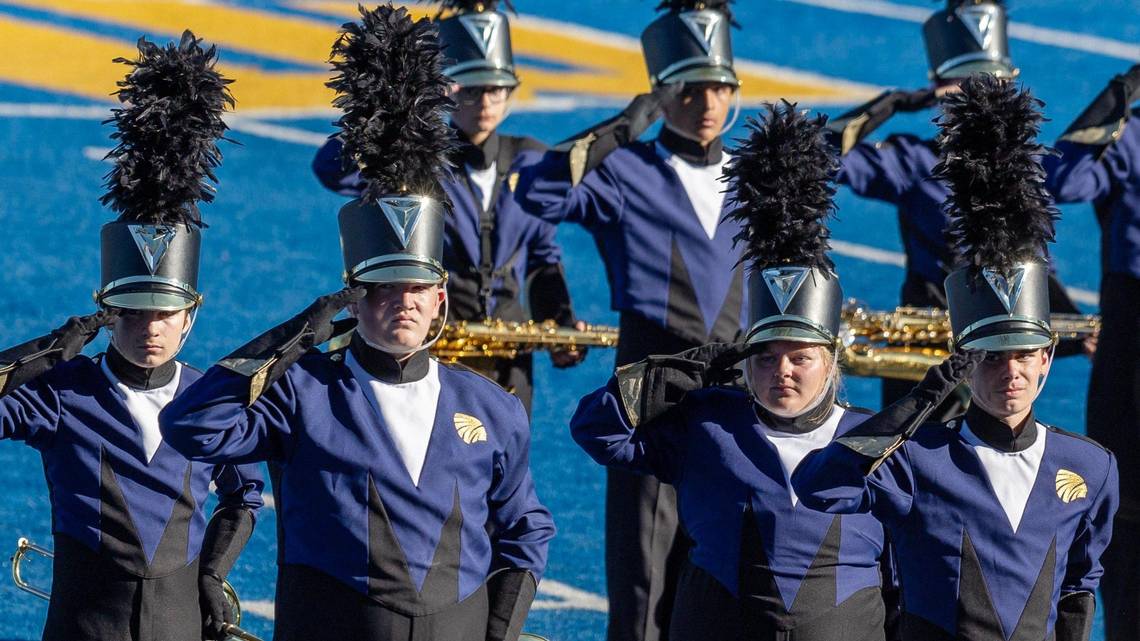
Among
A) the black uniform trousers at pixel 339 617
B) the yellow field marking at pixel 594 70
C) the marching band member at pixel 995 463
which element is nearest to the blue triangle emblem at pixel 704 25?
the marching band member at pixel 995 463

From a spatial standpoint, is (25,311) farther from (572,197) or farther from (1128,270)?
(1128,270)

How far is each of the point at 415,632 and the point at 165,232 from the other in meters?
1.31

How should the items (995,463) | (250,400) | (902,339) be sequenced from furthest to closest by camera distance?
(902,339) → (995,463) → (250,400)

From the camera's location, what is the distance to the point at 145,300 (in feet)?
18.0

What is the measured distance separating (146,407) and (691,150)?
7.21ft

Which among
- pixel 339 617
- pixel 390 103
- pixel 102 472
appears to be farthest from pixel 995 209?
pixel 102 472

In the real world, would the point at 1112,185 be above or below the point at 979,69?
below

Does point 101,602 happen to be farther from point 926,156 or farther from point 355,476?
point 926,156

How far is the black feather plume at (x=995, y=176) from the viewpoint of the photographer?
5309 millimetres

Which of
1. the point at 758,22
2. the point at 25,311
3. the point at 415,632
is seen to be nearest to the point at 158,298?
the point at 415,632

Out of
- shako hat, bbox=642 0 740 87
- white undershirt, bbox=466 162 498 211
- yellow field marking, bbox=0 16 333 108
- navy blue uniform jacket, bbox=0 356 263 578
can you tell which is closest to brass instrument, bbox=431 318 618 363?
white undershirt, bbox=466 162 498 211

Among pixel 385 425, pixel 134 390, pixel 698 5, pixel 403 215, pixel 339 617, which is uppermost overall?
pixel 698 5

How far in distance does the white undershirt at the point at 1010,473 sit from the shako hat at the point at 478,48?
2.71 metres

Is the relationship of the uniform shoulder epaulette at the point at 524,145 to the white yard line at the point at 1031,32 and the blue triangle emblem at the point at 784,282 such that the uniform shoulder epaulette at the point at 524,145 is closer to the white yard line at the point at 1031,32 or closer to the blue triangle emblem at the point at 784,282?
the blue triangle emblem at the point at 784,282
